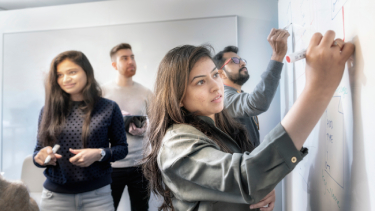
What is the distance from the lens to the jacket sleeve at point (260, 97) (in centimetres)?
128

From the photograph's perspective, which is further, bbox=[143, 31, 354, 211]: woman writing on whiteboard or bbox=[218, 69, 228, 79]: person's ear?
bbox=[218, 69, 228, 79]: person's ear

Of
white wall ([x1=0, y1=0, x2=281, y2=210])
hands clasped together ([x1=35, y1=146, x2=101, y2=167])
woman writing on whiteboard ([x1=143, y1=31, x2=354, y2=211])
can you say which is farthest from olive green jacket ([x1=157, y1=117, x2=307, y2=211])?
white wall ([x1=0, y1=0, x2=281, y2=210])

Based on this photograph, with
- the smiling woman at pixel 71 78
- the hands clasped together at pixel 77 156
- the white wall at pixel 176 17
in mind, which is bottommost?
the hands clasped together at pixel 77 156

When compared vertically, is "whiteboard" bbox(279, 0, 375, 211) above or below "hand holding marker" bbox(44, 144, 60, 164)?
above

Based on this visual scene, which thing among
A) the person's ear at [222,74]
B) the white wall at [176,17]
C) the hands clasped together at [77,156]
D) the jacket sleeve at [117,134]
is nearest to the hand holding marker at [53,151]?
the hands clasped together at [77,156]

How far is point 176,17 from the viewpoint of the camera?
243cm

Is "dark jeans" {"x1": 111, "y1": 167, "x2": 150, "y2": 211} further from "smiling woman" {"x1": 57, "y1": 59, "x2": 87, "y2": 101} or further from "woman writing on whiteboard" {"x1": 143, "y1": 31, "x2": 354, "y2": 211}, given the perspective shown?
"woman writing on whiteboard" {"x1": 143, "y1": 31, "x2": 354, "y2": 211}

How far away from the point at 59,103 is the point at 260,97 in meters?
1.15

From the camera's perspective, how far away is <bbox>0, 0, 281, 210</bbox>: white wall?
223 cm

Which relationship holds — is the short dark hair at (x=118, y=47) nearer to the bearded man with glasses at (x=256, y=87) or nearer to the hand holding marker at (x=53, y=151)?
the bearded man with glasses at (x=256, y=87)

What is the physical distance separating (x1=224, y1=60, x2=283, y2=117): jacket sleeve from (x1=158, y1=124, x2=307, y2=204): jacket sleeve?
0.75 m

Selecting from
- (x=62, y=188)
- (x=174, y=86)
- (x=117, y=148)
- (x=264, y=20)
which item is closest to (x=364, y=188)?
(x=174, y=86)

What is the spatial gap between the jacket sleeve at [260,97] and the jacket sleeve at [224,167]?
751 millimetres

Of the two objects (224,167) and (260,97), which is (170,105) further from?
(260,97)
